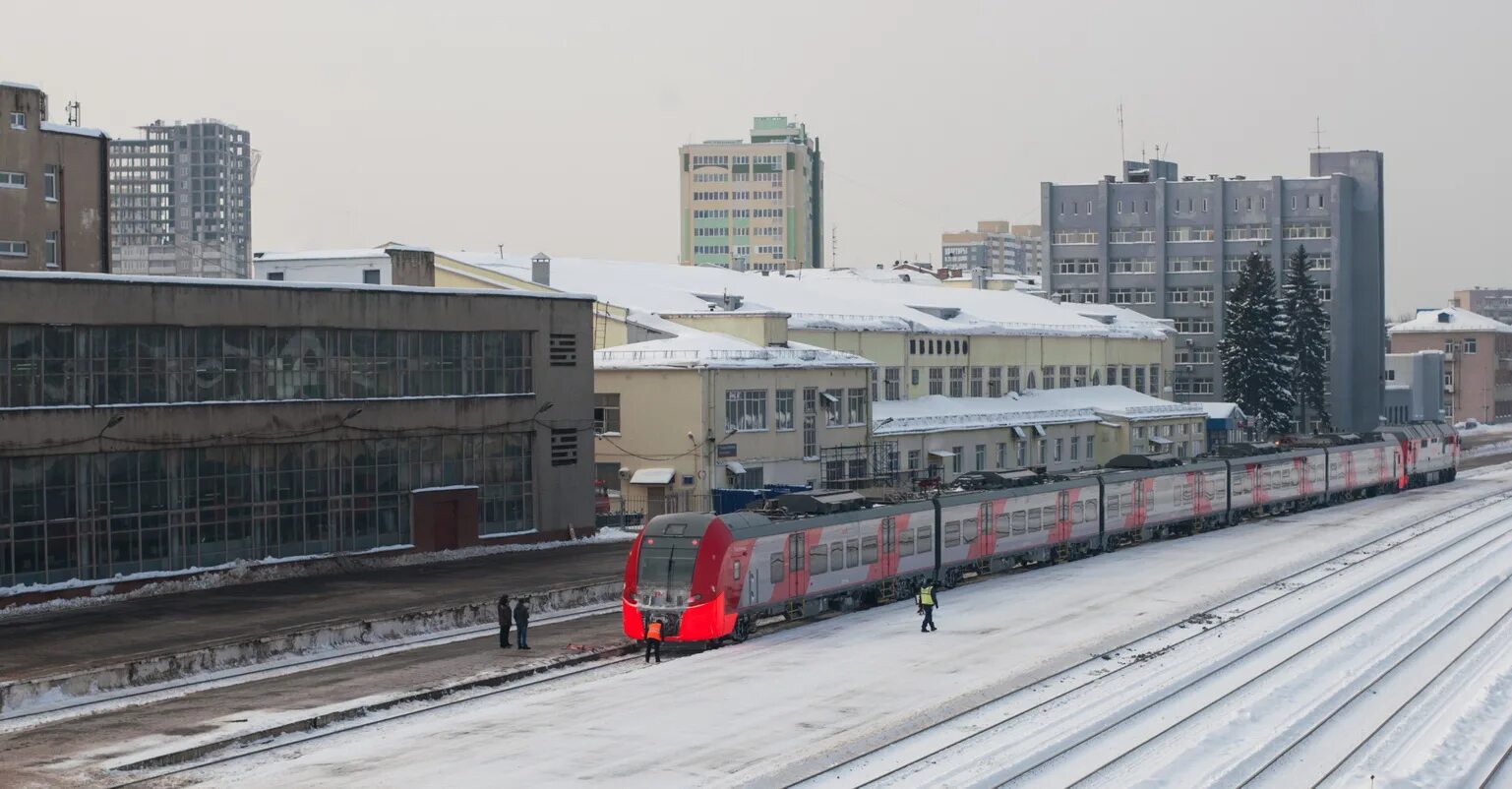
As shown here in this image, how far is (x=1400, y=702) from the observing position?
1316 inches

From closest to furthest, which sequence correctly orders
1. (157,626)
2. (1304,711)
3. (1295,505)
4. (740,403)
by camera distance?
(1304,711), (157,626), (740,403), (1295,505)

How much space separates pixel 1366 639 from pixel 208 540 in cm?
3166

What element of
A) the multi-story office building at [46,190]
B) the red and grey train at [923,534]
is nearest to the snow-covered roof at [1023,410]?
the red and grey train at [923,534]

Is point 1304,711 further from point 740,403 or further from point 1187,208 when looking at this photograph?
point 1187,208

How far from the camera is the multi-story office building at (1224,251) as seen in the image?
138m

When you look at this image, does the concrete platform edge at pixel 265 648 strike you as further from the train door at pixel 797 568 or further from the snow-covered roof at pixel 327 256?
the snow-covered roof at pixel 327 256

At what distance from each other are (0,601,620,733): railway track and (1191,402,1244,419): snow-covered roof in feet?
260

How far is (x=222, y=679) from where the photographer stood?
1388 inches

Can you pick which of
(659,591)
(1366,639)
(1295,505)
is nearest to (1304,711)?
(1366,639)

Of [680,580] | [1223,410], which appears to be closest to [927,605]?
[680,580]

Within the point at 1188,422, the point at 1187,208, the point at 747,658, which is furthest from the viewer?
the point at 1187,208

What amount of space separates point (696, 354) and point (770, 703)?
35417 millimetres

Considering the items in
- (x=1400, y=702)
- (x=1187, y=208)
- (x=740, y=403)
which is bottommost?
(x=1400, y=702)

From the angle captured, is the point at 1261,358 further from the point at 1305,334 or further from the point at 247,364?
the point at 247,364
